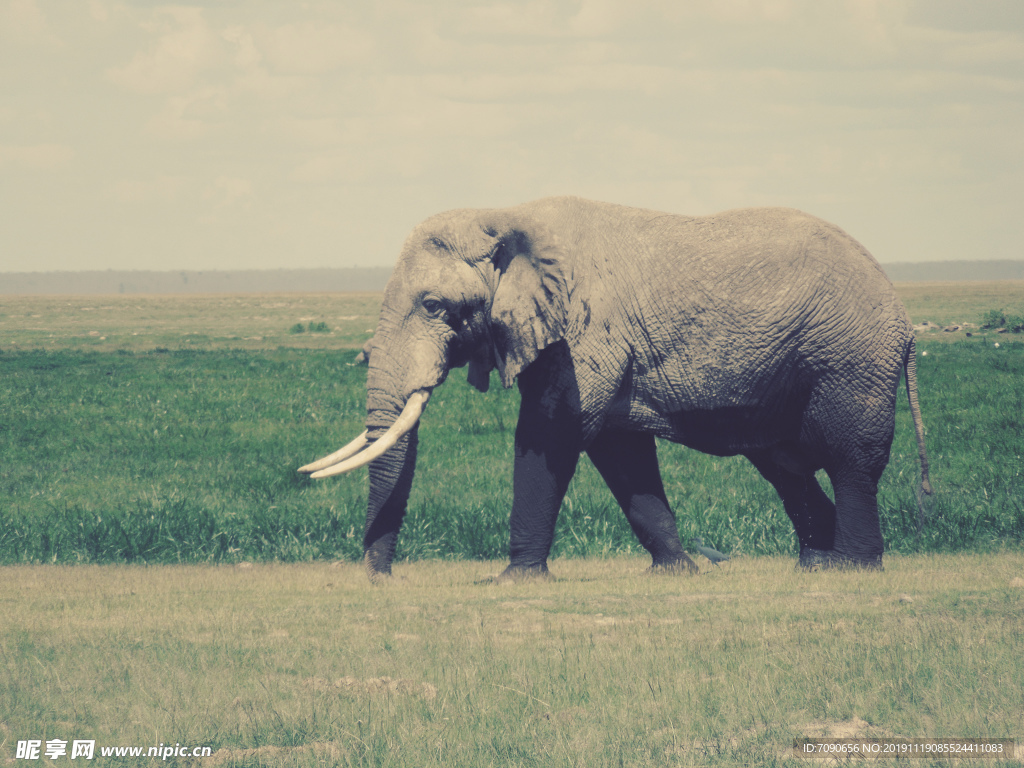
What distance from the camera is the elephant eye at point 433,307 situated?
32.7 feet

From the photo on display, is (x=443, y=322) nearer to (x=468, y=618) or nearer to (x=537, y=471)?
(x=537, y=471)

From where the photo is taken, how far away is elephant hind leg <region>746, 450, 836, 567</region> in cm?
1128

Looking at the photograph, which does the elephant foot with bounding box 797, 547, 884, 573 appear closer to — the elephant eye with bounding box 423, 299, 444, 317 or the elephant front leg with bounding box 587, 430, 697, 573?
the elephant front leg with bounding box 587, 430, 697, 573

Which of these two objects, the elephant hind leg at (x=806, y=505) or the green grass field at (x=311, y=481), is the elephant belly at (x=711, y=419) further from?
the green grass field at (x=311, y=481)

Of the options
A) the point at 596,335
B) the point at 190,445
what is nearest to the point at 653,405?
the point at 596,335

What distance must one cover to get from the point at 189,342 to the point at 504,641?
48703mm

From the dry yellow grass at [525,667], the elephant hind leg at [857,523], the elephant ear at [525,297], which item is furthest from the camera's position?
the elephant hind leg at [857,523]

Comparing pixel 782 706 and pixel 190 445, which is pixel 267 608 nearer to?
pixel 782 706

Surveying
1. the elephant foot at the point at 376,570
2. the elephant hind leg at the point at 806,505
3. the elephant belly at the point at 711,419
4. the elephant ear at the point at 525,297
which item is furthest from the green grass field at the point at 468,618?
the elephant ear at the point at 525,297

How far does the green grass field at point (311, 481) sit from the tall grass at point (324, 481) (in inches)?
1.3

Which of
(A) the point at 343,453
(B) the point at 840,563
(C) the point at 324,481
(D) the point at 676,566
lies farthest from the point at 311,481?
(B) the point at 840,563

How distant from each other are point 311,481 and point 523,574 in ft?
23.2

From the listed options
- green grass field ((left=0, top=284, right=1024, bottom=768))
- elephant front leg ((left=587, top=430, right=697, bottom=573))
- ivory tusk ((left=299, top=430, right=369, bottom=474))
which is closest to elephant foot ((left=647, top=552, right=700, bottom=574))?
elephant front leg ((left=587, top=430, right=697, bottom=573))

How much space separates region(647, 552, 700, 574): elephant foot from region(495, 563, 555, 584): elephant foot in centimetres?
116
